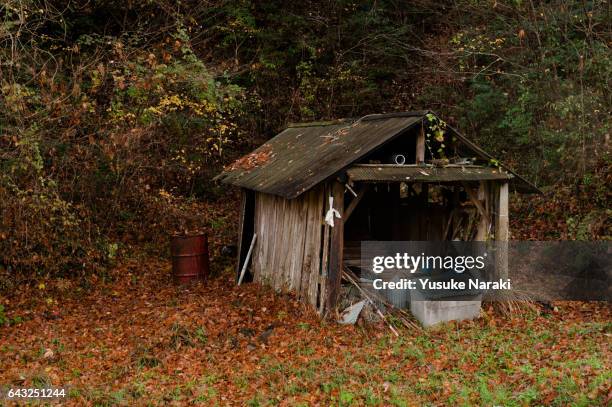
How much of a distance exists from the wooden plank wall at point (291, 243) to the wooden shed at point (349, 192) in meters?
0.02

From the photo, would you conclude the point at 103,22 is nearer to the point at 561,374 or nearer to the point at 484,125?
the point at 484,125

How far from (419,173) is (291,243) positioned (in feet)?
8.84

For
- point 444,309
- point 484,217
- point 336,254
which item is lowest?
point 444,309

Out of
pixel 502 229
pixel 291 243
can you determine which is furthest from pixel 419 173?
pixel 291 243

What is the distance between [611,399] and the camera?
20.0ft

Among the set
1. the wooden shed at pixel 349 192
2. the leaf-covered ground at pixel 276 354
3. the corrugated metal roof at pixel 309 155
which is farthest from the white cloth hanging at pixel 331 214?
the leaf-covered ground at pixel 276 354

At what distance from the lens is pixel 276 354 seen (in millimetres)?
8969

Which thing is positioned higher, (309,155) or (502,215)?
(309,155)

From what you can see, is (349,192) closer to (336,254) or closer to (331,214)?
(331,214)

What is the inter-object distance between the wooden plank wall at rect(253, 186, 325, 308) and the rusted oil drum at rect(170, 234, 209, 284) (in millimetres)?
1242

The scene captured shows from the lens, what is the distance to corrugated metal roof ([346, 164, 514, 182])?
962cm

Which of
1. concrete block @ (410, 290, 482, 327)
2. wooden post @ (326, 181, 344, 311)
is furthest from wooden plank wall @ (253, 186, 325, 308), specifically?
concrete block @ (410, 290, 482, 327)

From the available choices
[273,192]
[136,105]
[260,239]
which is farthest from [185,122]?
[273,192]

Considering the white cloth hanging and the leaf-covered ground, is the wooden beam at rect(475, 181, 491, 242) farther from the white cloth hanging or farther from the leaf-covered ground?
the white cloth hanging
